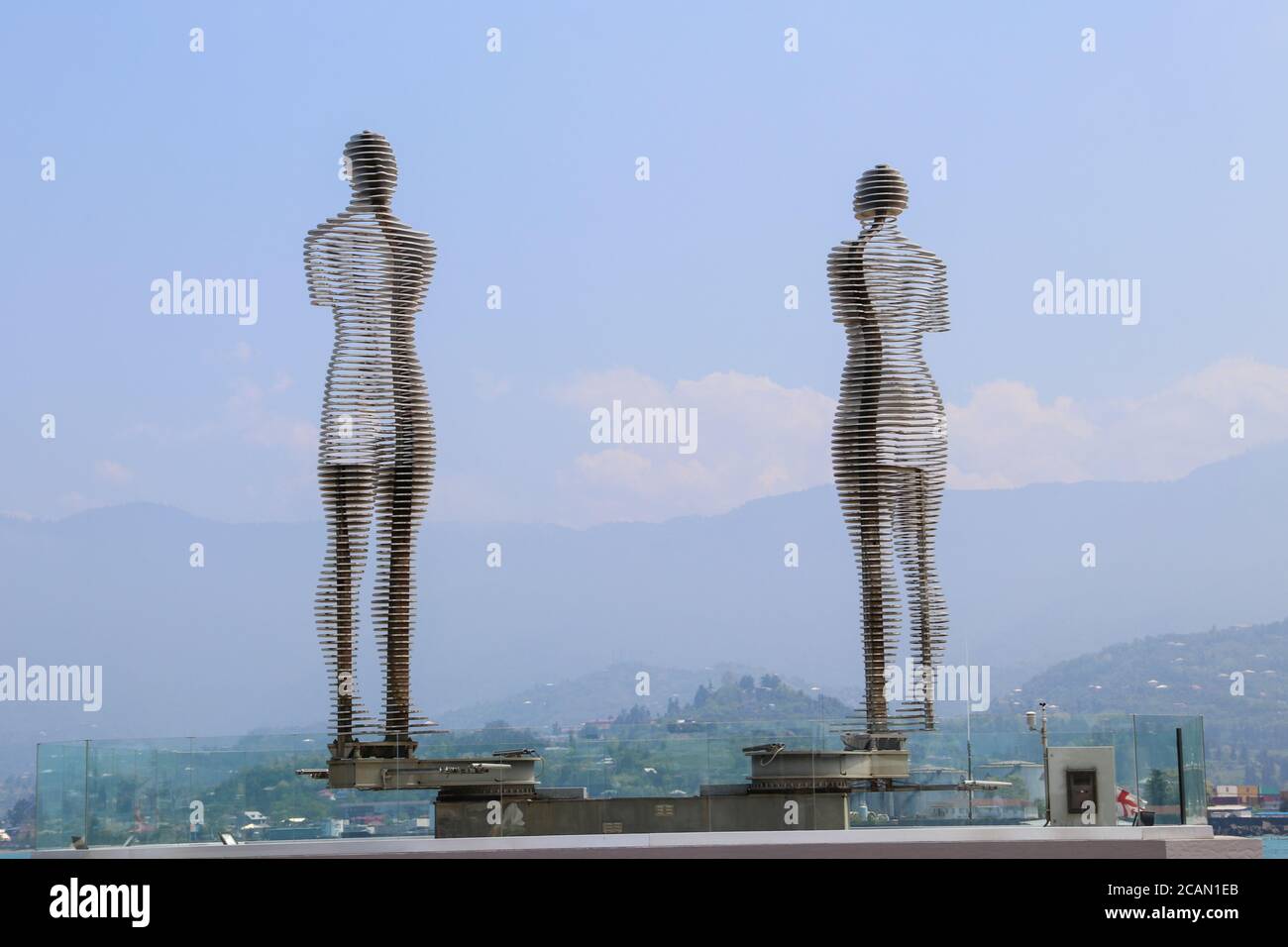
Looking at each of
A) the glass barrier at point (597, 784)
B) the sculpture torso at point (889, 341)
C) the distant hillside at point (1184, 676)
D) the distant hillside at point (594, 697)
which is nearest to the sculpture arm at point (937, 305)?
the sculpture torso at point (889, 341)

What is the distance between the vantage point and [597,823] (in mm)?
21875

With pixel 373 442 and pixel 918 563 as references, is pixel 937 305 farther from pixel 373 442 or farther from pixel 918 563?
pixel 373 442

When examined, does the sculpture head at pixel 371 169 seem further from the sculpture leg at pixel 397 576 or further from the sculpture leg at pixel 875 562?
the sculpture leg at pixel 875 562

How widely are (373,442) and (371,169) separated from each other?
147 inches

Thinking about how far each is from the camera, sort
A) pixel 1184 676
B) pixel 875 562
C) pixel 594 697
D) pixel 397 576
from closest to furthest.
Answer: pixel 397 576 → pixel 875 562 → pixel 594 697 → pixel 1184 676

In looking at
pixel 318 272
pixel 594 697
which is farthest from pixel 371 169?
pixel 594 697

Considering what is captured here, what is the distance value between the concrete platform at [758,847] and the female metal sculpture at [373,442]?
1952 millimetres

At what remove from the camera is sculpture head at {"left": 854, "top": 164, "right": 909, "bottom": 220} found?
24.3 metres

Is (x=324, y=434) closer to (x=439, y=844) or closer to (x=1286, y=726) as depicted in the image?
(x=439, y=844)

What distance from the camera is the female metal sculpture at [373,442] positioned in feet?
74.6

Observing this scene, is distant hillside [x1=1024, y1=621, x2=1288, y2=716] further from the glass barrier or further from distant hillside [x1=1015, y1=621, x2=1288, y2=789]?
the glass barrier

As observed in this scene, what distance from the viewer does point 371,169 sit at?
76.2ft
